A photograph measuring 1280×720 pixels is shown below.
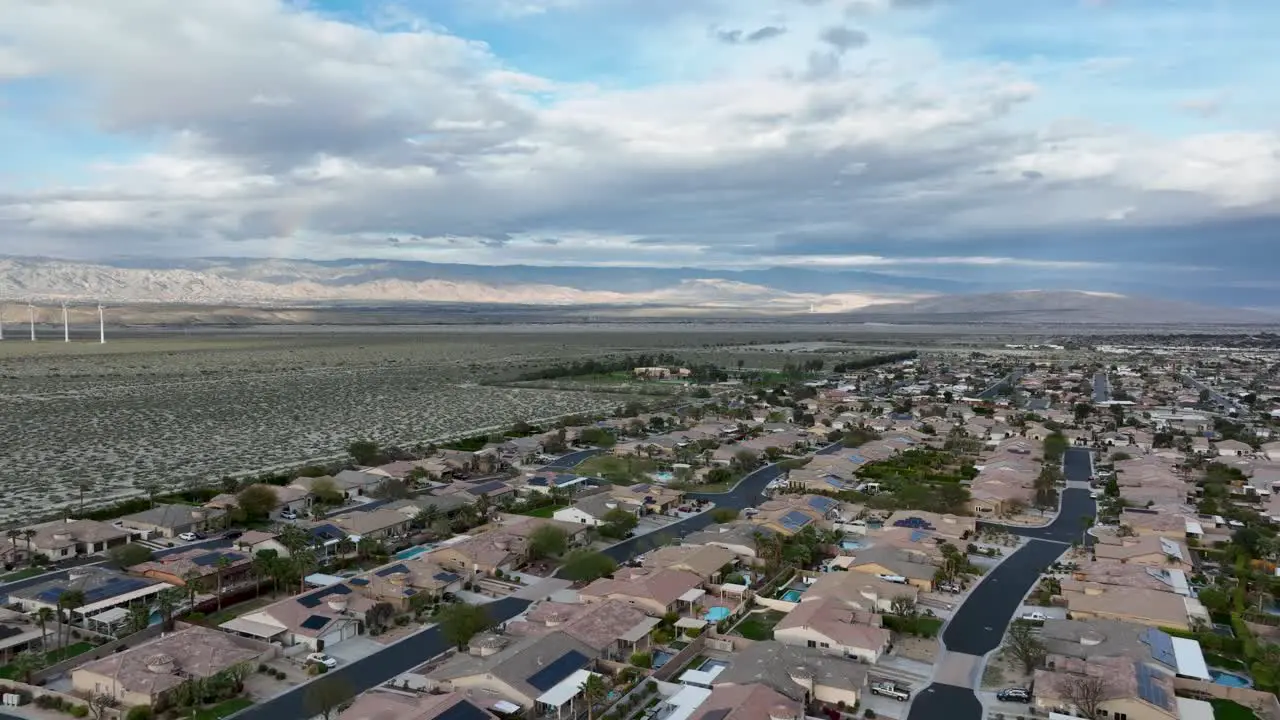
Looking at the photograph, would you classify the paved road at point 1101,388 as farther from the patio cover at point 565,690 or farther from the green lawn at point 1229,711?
the patio cover at point 565,690

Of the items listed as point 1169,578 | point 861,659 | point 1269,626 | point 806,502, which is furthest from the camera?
point 806,502

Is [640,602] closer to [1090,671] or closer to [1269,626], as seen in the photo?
[1090,671]

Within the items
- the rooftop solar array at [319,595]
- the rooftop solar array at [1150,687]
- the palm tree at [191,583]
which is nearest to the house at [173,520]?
the palm tree at [191,583]

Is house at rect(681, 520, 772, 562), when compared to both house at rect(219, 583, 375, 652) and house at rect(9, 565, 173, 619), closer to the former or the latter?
house at rect(219, 583, 375, 652)

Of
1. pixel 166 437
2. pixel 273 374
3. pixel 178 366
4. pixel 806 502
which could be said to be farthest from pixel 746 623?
pixel 178 366

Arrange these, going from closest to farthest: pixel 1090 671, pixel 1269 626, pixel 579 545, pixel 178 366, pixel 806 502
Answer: pixel 1090 671 < pixel 1269 626 < pixel 579 545 < pixel 806 502 < pixel 178 366
